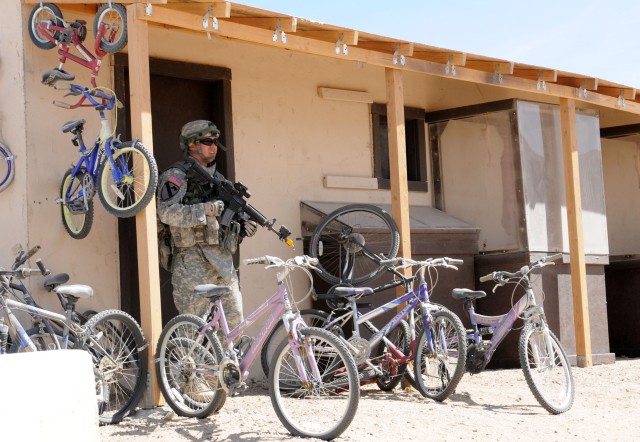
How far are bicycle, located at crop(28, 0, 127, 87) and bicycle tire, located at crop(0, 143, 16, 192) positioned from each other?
2.09 feet

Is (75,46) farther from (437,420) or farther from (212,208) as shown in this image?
(437,420)

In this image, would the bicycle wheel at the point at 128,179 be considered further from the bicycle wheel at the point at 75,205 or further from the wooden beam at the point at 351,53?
the wooden beam at the point at 351,53

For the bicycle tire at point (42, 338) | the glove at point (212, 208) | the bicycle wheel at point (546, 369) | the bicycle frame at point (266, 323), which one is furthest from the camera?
the bicycle wheel at point (546, 369)

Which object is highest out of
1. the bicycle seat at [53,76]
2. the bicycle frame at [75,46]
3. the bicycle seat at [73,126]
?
the bicycle frame at [75,46]

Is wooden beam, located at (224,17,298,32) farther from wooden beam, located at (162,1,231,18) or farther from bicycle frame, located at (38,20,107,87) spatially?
bicycle frame, located at (38,20,107,87)

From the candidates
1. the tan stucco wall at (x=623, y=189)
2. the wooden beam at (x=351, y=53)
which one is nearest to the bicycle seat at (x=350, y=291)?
the wooden beam at (x=351, y=53)

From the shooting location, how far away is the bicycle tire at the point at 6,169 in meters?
8.05

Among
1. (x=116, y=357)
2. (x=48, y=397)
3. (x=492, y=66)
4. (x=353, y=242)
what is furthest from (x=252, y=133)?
(x=48, y=397)

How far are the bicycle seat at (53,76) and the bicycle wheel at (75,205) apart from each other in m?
0.71

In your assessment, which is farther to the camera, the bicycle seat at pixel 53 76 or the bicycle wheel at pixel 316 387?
the bicycle seat at pixel 53 76

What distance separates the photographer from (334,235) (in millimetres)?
9938

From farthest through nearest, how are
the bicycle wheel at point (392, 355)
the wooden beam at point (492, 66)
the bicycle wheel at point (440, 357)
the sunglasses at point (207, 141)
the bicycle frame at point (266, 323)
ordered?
1. the wooden beam at point (492, 66)
2. the bicycle wheel at point (392, 355)
3. the sunglasses at point (207, 141)
4. the bicycle wheel at point (440, 357)
5. the bicycle frame at point (266, 323)

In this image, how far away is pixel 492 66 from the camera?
35.1 ft

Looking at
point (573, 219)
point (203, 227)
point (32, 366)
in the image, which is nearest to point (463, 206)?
point (573, 219)
